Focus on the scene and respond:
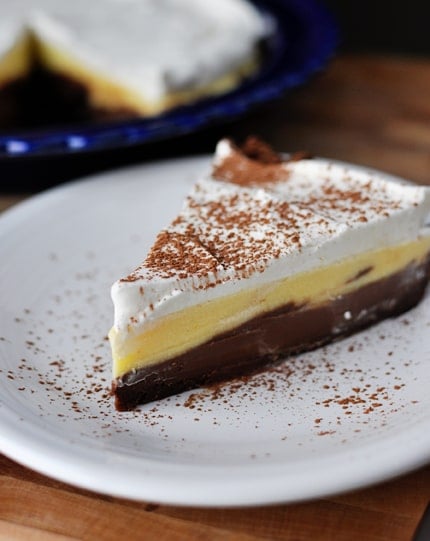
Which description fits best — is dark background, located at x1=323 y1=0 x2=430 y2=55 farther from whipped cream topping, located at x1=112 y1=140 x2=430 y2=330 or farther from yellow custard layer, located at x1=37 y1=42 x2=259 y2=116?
whipped cream topping, located at x1=112 y1=140 x2=430 y2=330

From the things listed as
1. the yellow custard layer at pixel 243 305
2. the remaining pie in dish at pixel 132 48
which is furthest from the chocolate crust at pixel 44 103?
the yellow custard layer at pixel 243 305

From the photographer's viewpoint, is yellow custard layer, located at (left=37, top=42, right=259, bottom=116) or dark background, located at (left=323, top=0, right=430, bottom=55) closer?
yellow custard layer, located at (left=37, top=42, right=259, bottom=116)

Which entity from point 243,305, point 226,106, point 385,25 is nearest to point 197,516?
point 243,305

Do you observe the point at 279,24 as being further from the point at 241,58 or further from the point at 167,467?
the point at 167,467

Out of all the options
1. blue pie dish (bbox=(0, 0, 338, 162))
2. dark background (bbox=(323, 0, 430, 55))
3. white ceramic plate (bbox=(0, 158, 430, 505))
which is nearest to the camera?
white ceramic plate (bbox=(0, 158, 430, 505))

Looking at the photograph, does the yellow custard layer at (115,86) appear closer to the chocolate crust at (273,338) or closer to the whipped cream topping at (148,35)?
the whipped cream topping at (148,35)

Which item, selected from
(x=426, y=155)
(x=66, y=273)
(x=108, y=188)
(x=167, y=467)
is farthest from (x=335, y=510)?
(x=426, y=155)

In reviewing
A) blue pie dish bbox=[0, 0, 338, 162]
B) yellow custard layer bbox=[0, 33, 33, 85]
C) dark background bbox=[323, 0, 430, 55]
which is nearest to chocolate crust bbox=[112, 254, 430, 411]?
blue pie dish bbox=[0, 0, 338, 162]
